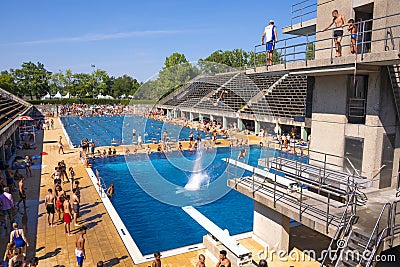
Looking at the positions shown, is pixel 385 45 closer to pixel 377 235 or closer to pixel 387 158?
pixel 387 158

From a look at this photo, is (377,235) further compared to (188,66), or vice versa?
(188,66)

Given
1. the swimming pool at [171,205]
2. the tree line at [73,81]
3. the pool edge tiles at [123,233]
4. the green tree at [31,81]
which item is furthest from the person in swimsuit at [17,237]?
the green tree at [31,81]

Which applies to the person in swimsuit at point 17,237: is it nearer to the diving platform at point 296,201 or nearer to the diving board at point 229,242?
the diving board at point 229,242

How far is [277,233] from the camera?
9875 mm

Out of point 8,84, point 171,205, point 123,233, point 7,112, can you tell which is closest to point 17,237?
point 123,233

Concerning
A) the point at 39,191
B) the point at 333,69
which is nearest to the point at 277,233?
the point at 333,69

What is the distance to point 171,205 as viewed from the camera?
53.8 ft

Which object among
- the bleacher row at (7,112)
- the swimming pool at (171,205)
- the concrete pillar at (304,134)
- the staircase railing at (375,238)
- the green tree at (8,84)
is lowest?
the swimming pool at (171,205)

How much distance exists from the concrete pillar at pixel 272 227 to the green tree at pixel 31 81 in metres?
103

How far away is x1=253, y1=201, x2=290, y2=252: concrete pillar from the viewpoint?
9.72 m

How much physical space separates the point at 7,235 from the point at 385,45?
13448 mm

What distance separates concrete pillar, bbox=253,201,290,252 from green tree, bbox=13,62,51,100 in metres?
103

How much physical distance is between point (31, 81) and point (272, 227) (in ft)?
347

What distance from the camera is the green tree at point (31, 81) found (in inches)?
3831
